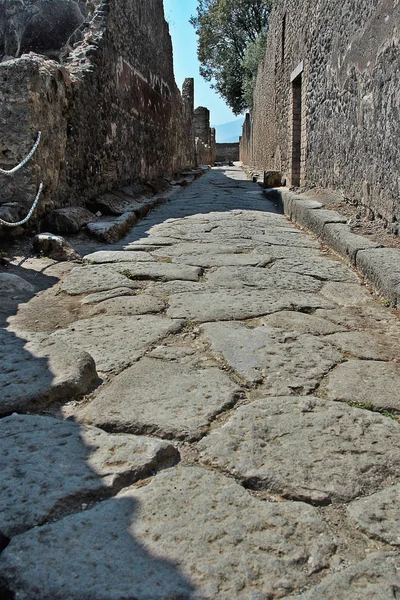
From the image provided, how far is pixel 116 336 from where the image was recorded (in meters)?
2.36

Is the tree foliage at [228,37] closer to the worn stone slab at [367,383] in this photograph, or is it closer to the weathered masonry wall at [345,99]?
the weathered masonry wall at [345,99]

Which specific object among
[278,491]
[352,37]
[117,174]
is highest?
[352,37]

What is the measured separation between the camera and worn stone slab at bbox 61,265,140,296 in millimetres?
3166

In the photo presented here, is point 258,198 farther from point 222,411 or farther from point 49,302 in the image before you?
point 222,411

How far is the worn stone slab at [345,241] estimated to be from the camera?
12.4 ft

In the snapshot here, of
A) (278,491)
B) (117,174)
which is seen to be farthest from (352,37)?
(278,491)

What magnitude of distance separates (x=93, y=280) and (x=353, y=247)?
1758mm

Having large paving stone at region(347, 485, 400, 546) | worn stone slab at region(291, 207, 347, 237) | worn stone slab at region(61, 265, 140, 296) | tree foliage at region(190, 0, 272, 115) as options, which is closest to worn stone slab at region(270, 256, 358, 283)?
worn stone slab at region(291, 207, 347, 237)

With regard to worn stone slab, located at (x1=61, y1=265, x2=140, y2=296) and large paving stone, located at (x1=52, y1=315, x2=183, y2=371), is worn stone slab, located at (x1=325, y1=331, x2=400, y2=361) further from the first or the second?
worn stone slab, located at (x1=61, y1=265, x2=140, y2=296)

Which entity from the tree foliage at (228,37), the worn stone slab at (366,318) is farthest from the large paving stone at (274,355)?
the tree foliage at (228,37)

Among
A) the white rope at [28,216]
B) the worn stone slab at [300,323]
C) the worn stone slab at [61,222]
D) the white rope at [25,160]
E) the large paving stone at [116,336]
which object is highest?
the white rope at [25,160]

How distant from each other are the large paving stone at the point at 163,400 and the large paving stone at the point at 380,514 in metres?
0.48

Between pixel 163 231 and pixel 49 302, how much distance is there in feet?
8.03

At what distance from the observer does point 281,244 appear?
459 centimetres
